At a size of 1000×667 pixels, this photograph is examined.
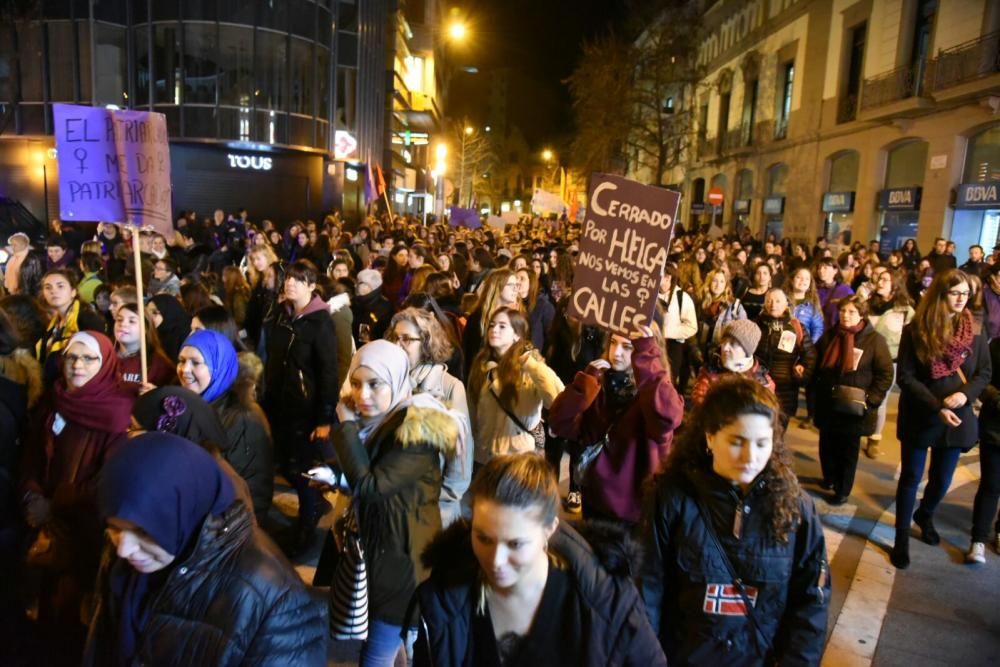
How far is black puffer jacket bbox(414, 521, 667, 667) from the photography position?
1.88m

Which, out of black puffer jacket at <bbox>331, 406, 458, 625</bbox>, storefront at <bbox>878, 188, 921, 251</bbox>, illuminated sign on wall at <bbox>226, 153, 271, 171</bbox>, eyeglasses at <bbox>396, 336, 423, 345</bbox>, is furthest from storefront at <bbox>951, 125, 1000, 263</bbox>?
illuminated sign on wall at <bbox>226, 153, 271, 171</bbox>

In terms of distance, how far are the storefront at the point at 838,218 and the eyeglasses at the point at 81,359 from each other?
24127mm

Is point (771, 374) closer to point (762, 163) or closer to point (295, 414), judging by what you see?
point (295, 414)

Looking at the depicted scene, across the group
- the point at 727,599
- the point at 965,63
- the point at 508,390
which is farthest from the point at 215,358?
the point at 965,63

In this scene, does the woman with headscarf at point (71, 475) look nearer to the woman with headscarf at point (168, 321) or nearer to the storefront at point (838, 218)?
the woman with headscarf at point (168, 321)

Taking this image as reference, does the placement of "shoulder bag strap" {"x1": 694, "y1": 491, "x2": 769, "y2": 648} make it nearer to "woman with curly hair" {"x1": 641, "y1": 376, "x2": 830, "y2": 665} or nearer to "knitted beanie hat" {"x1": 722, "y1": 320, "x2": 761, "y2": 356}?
"woman with curly hair" {"x1": 641, "y1": 376, "x2": 830, "y2": 665}

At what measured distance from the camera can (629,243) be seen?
153 inches

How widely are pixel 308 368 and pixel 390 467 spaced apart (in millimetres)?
2361

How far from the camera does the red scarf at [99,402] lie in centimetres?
333

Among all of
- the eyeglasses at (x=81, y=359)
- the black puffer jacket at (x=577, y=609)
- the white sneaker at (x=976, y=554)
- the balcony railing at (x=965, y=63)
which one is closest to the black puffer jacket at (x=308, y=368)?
the eyeglasses at (x=81, y=359)

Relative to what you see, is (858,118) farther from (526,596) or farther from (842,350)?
(526,596)

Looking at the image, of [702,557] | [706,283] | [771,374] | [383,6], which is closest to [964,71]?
[706,283]

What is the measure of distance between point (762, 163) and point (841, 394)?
30495mm

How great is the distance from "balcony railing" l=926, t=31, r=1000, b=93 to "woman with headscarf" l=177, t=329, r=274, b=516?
1911 centimetres
